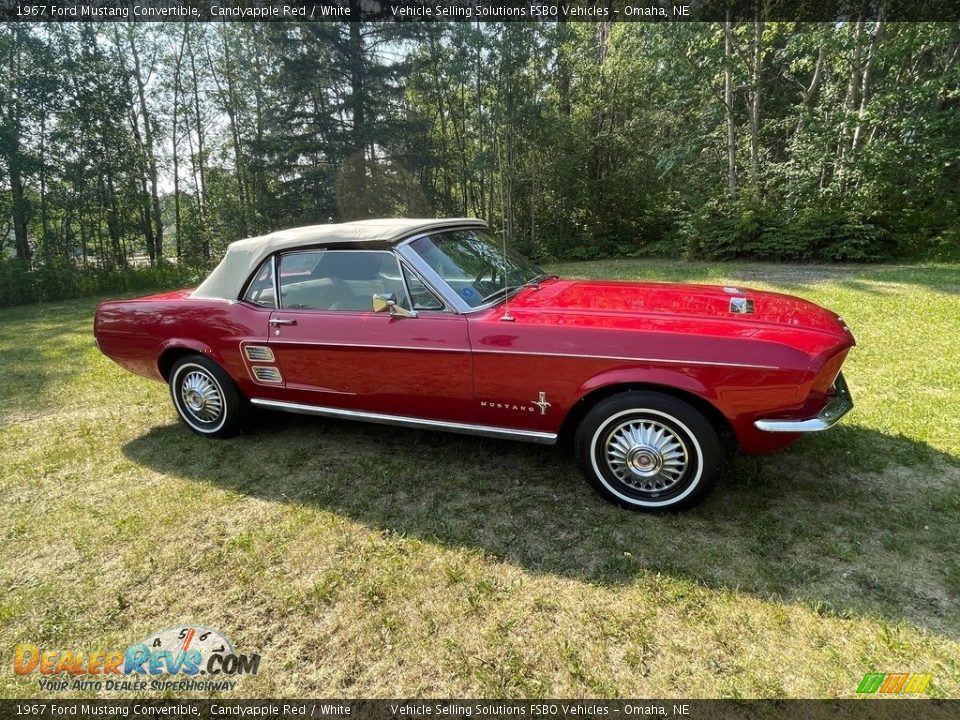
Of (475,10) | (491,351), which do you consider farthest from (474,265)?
(475,10)

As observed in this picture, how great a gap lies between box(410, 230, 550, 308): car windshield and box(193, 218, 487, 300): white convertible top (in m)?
0.10

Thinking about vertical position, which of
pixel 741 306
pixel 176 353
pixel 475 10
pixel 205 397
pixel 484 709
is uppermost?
pixel 475 10

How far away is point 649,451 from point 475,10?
65.7ft

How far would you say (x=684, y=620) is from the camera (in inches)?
83.9

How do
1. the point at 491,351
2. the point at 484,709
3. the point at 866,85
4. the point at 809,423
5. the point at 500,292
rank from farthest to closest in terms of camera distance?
the point at 866,85 < the point at 500,292 < the point at 491,351 < the point at 809,423 < the point at 484,709

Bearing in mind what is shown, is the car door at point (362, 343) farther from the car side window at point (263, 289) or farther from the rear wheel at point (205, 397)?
the rear wheel at point (205, 397)

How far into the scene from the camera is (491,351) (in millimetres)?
2898

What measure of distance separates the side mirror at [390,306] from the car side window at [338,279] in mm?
47

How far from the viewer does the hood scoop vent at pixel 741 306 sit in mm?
2936

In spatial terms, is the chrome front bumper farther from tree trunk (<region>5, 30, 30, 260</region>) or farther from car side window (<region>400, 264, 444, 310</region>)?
tree trunk (<region>5, 30, 30, 260</region>)

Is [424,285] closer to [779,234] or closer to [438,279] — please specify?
[438,279]

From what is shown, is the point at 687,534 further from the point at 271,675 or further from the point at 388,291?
the point at 388,291

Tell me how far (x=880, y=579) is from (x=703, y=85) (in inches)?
631

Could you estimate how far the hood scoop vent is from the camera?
2.94 m
